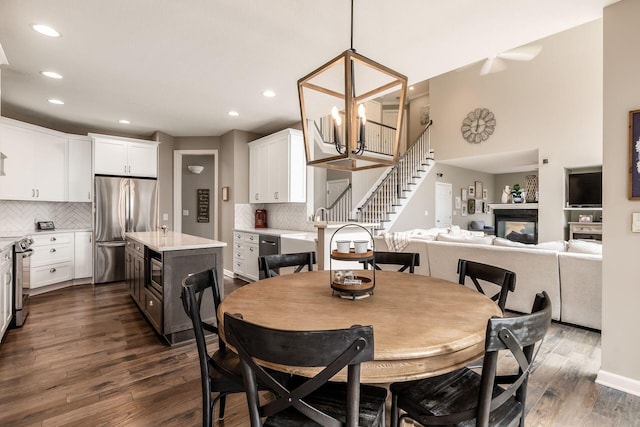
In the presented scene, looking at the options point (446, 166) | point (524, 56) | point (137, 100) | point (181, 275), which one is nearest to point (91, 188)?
point (137, 100)

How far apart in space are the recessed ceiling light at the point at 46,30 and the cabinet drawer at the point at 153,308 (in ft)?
8.13

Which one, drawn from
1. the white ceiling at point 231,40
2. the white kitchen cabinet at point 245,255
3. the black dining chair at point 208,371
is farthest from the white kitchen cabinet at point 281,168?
the black dining chair at point 208,371

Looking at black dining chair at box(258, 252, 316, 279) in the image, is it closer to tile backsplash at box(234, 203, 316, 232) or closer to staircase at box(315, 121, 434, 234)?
→ tile backsplash at box(234, 203, 316, 232)

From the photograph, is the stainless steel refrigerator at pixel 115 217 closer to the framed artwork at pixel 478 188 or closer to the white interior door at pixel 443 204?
the white interior door at pixel 443 204

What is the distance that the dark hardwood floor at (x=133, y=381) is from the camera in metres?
1.93

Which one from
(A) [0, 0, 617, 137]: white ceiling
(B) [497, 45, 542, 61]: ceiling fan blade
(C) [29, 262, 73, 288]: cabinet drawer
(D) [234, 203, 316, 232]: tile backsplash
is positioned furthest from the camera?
(B) [497, 45, 542, 61]: ceiling fan blade

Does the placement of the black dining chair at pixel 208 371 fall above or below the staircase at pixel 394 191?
below

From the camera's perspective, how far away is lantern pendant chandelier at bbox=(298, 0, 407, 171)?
5.05 feet

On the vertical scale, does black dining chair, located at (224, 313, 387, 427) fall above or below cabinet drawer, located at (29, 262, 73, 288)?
above

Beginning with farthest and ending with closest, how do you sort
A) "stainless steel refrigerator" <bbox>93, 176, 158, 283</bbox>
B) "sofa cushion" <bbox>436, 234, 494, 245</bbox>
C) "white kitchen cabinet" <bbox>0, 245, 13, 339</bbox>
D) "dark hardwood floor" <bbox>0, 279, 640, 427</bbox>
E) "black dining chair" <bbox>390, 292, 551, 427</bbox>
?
"stainless steel refrigerator" <bbox>93, 176, 158, 283</bbox>
"sofa cushion" <bbox>436, 234, 494, 245</bbox>
"white kitchen cabinet" <bbox>0, 245, 13, 339</bbox>
"dark hardwood floor" <bbox>0, 279, 640, 427</bbox>
"black dining chair" <bbox>390, 292, 551, 427</bbox>

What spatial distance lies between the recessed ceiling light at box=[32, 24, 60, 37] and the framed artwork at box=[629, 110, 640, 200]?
14.7ft

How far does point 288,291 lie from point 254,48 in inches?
92.1

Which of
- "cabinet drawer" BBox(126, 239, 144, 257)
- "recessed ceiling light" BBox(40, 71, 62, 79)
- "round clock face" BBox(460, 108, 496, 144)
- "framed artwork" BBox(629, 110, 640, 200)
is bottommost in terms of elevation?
"cabinet drawer" BBox(126, 239, 144, 257)

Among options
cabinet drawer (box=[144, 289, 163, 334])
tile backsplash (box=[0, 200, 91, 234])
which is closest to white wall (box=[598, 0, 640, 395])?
cabinet drawer (box=[144, 289, 163, 334])
